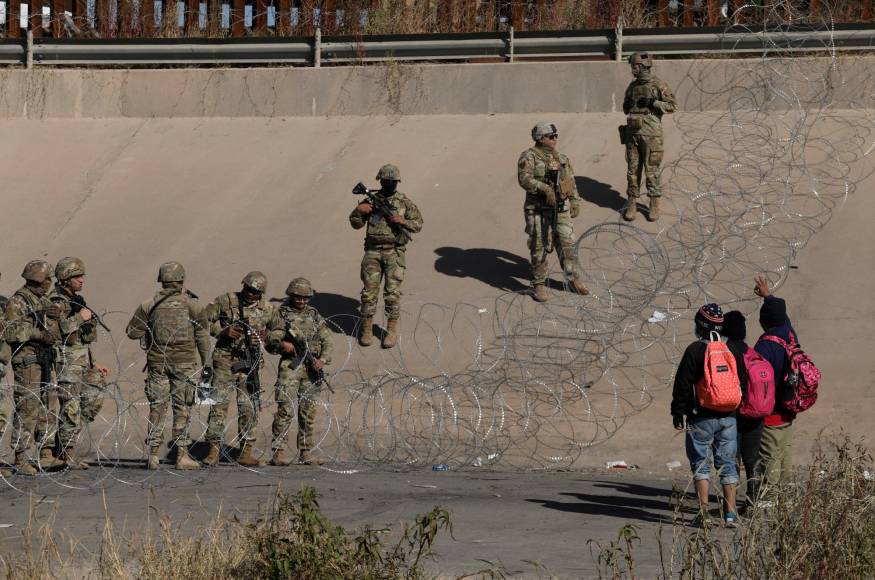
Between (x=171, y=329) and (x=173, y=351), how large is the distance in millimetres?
161

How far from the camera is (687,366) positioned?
8.37 metres

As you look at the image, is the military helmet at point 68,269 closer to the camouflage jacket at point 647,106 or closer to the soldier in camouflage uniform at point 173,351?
Result: the soldier in camouflage uniform at point 173,351

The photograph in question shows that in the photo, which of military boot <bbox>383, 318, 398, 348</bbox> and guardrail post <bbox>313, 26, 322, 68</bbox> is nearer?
military boot <bbox>383, 318, 398, 348</bbox>

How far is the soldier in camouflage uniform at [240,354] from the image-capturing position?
10.8 meters

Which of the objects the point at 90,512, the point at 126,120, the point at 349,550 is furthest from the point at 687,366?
the point at 126,120

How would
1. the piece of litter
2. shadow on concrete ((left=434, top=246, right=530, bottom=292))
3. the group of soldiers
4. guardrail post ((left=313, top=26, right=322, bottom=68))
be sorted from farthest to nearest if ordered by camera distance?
guardrail post ((left=313, top=26, right=322, bottom=68)), shadow on concrete ((left=434, top=246, right=530, bottom=292)), the piece of litter, the group of soldiers

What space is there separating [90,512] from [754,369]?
13.1 ft

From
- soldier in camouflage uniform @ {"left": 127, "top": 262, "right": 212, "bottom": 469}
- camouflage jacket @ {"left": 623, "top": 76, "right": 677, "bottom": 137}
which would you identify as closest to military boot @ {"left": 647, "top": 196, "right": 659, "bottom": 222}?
camouflage jacket @ {"left": 623, "top": 76, "right": 677, "bottom": 137}

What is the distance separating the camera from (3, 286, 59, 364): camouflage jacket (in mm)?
10289

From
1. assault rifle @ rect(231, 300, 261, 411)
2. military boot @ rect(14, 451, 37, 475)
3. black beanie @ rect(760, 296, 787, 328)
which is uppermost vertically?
black beanie @ rect(760, 296, 787, 328)

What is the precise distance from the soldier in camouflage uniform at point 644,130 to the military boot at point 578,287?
1.31m

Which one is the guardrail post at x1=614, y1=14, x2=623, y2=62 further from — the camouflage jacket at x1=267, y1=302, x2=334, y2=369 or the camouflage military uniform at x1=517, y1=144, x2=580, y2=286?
the camouflage jacket at x1=267, y1=302, x2=334, y2=369

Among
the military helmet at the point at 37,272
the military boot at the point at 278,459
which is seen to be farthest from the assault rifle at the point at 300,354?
the military helmet at the point at 37,272

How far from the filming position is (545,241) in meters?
13.5
